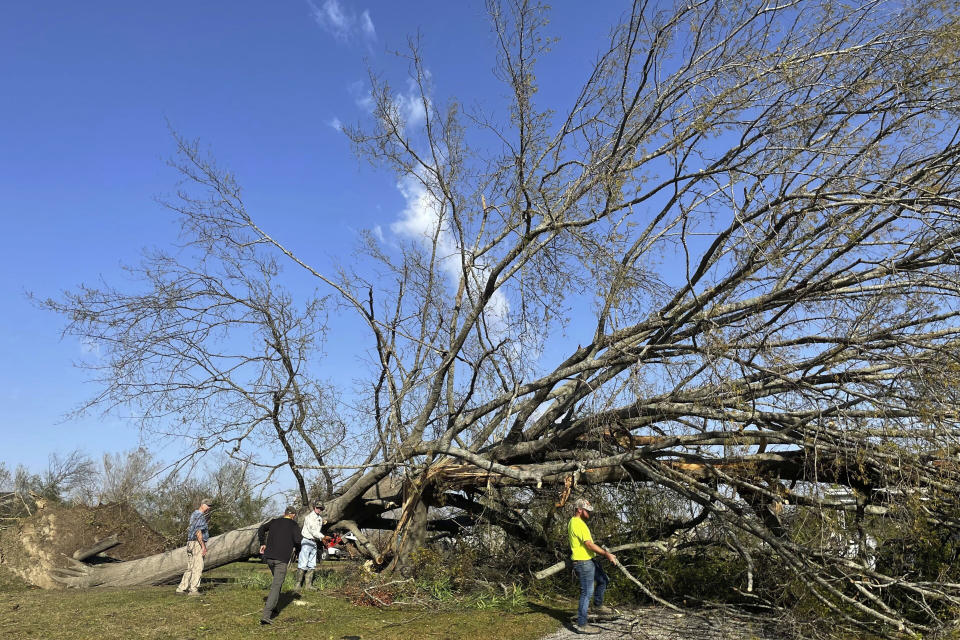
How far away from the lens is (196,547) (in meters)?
10.3

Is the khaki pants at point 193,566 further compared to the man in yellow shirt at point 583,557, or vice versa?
the khaki pants at point 193,566

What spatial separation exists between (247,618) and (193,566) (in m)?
2.76

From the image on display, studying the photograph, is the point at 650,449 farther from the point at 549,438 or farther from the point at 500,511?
the point at 500,511

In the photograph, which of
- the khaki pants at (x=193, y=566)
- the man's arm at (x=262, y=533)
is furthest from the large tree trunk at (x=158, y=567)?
the khaki pants at (x=193, y=566)

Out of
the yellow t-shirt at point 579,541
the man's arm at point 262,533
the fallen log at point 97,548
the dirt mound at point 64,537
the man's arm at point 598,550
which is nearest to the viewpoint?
the man's arm at point 598,550

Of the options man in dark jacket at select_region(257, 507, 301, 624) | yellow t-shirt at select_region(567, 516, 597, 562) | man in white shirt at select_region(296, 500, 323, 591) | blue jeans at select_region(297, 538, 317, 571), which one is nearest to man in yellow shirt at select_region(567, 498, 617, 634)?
yellow t-shirt at select_region(567, 516, 597, 562)

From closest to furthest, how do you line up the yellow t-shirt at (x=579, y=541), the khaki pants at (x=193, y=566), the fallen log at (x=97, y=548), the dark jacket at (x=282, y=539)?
the yellow t-shirt at (x=579, y=541), the dark jacket at (x=282, y=539), the khaki pants at (x=193, y=566), the fallen log at (x=97, y=548)

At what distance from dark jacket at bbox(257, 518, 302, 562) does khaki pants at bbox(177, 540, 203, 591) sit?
7.92ft

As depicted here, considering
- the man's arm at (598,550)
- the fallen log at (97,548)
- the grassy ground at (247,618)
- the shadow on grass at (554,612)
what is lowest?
the grassy ground at (247,618)

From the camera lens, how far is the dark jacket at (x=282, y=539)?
8500mm

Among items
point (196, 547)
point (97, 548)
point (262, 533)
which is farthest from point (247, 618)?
point (97, 548)

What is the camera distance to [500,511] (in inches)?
417

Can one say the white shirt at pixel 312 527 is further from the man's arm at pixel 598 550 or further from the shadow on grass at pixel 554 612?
the man's arm at pixel 598 550

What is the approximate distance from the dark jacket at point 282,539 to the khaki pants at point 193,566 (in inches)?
95.0
